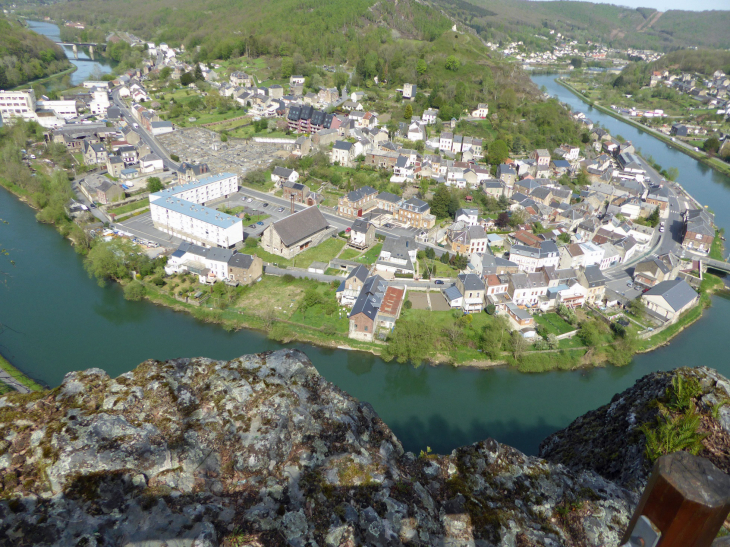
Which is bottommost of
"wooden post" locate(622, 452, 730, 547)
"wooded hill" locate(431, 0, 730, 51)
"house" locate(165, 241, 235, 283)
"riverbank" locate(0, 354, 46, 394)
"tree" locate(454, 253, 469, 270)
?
"riverbank" locate(0, 354, 46, 394)

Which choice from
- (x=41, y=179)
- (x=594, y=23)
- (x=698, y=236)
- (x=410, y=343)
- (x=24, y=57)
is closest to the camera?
(x=410, y=343)

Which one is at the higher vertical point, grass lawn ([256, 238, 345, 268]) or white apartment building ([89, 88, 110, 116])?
white apartment building ([89, 88, 110, 116])

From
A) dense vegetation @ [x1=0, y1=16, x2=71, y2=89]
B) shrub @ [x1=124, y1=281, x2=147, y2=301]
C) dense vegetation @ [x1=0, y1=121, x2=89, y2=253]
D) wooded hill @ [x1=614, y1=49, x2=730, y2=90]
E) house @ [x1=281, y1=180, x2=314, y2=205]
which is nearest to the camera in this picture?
shrub @ [x1=124, y1=281, x2=147, y2=301]

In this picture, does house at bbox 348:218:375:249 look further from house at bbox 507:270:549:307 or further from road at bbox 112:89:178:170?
road at bbox 112:89:178:170

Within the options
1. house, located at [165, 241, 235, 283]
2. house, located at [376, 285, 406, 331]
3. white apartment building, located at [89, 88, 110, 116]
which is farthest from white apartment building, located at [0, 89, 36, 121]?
house, located at [376, 285, 406, 331]

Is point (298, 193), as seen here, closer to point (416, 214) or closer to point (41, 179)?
point (416, 214)

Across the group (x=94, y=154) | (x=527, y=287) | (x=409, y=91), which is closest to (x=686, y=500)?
(x=527, y=287)

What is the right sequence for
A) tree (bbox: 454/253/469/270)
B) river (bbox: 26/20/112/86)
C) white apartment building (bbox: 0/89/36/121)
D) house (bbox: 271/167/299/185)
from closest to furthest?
1. tree (bbox: 454/253/469/270)
2. house (bbox: 271/167/299/185)
3. white apartment building (bbox: 0/89/36/121)
4. river (bbox: 26/20/112/86)
